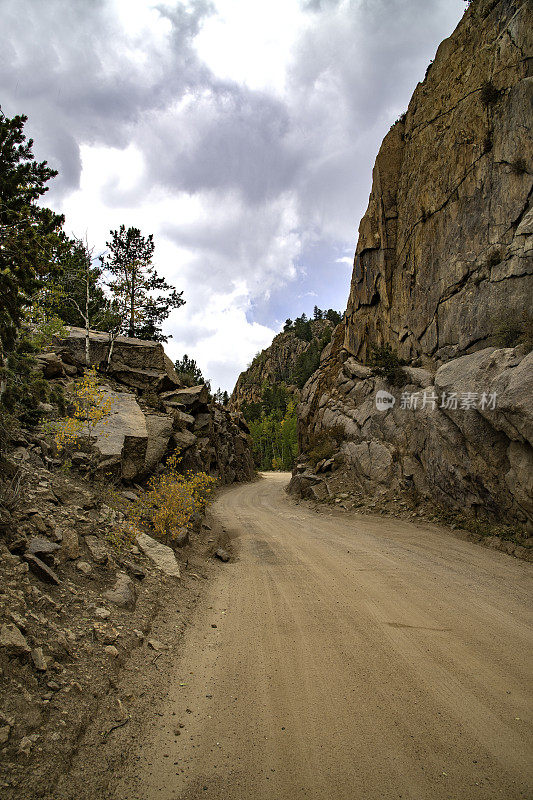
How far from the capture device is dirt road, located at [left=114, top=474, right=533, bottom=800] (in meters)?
2.74

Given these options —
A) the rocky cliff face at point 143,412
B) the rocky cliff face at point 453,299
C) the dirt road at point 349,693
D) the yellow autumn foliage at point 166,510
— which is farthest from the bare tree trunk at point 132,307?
the dirt road at point 349,693

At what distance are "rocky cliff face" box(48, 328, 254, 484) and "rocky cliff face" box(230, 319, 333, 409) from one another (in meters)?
66.9

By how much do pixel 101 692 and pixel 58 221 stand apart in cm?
656

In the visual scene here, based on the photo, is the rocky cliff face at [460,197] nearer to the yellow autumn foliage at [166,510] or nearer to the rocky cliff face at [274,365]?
the yellow autumn foliage at [166,510]

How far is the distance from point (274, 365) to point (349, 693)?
329 feet

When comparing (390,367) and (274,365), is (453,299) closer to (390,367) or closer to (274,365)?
(390,367)

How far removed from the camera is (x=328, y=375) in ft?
A: 87.4

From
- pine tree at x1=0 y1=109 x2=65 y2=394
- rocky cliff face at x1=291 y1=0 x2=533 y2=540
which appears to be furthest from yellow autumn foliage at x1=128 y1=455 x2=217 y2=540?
rocky cliff face at x1=291 y1=0 x2=533 y2=540

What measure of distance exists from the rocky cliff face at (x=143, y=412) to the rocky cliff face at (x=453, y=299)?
7544mm

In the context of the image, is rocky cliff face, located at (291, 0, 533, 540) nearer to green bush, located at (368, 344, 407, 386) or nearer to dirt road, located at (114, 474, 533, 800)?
green bush, located at (368, 344, 407, 386)

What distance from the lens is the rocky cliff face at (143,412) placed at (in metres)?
11.1

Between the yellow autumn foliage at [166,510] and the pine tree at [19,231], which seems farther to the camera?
the yellow autumn foliage at [166,510]

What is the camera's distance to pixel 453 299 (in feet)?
49.5

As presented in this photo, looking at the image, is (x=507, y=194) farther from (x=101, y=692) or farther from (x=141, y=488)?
(x=101, y=692)
